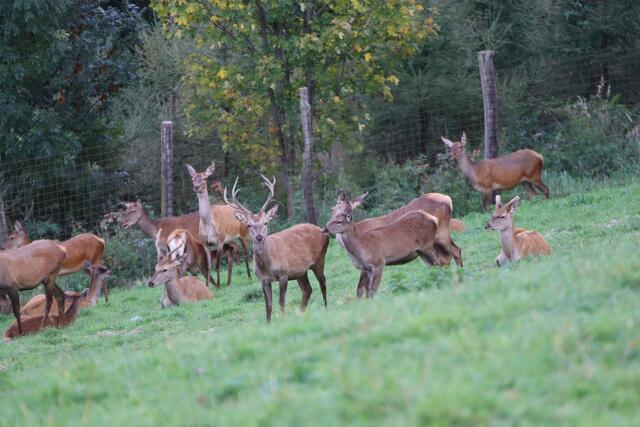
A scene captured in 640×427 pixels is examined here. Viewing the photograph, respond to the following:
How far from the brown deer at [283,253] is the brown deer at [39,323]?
3122 millimetres

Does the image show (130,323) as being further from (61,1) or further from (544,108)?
(544,108)

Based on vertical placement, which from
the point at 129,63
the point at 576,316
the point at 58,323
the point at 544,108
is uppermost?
the point at 129,63

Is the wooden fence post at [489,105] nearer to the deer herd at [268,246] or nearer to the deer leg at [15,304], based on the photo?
the deer herd at [268,246]

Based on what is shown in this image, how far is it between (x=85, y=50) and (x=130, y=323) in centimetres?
780

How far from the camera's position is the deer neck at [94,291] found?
48.4 ft

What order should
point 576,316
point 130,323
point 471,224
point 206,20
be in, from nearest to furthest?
point 576,316
point 130,323
point 471,224
point 206,20

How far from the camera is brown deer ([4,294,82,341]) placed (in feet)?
42.4

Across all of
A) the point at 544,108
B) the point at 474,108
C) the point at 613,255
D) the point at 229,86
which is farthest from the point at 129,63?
the point at 613,255

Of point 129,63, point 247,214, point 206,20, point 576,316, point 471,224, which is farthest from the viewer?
point 129,63

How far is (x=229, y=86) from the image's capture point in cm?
1784

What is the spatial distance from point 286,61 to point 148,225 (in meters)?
3.58

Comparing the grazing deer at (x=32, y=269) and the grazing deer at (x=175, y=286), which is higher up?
the grazing deer at (x=32, y=269)

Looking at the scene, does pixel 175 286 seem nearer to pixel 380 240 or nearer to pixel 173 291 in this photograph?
pixel 173 291

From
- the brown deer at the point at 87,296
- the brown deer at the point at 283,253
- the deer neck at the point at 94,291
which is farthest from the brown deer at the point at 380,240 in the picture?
the deer neck at the point at 94,291
